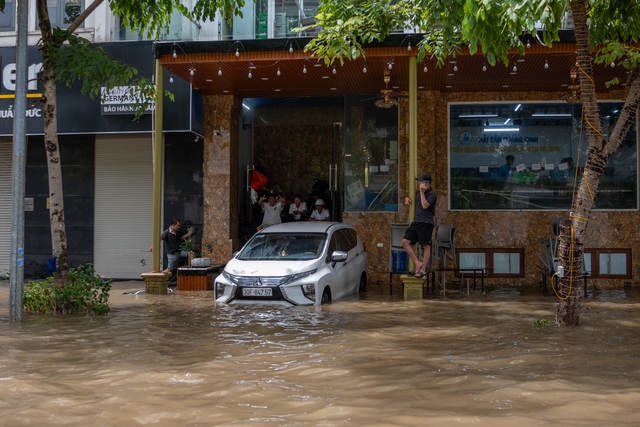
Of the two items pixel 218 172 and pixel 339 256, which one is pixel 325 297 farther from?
pixel 218 172

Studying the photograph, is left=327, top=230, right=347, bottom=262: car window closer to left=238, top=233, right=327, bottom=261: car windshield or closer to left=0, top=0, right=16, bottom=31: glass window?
left=238, top=233, right=327, bottom=261: car windshield

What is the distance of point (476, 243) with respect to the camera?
Answer: 17.3 meters

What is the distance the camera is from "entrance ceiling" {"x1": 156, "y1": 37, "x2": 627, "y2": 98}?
14.4 meters

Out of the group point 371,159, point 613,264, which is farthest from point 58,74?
point 613,264

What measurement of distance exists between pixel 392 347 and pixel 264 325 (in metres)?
2.44

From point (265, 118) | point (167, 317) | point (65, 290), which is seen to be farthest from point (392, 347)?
point (265, 118)

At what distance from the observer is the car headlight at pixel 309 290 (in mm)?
12102

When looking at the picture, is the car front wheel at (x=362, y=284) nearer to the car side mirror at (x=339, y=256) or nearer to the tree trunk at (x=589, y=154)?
the car side mirror at (x=339, y=256)

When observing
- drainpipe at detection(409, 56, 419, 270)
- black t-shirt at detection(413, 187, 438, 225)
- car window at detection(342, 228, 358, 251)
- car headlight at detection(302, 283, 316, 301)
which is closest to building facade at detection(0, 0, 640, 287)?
drainpipe at detection(409, 56, 419, 270)

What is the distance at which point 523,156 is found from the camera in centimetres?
1755

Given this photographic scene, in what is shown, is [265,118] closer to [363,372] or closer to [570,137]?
[570,137]

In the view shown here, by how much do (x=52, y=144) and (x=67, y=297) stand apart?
Answer: 2.40 m

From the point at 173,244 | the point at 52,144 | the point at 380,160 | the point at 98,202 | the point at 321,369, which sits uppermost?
the point at 380,160

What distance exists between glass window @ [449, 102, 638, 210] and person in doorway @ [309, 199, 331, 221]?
3.17 meters
